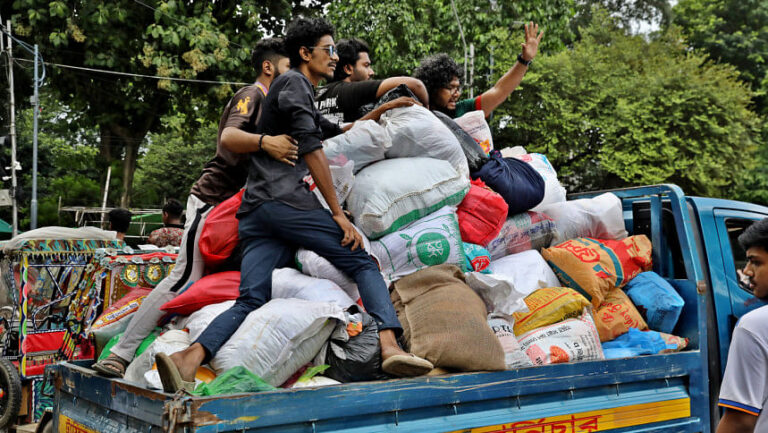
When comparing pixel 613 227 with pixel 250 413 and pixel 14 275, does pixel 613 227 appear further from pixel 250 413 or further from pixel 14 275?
pixel 14 275

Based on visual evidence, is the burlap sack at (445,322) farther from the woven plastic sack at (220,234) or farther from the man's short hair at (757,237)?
Result: the man's short hair at (757,237)

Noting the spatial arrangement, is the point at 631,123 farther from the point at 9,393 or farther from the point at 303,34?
the point at 303,34

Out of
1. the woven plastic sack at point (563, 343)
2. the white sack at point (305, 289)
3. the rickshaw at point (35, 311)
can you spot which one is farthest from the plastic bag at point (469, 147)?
the rickshaw at point (35, 311)

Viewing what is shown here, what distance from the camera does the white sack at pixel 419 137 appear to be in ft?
11.6

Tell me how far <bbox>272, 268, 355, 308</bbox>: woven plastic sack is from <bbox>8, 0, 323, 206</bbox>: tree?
10.4 meters

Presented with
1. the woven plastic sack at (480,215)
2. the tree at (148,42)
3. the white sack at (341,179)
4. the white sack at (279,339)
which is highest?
the tree at (148,42)

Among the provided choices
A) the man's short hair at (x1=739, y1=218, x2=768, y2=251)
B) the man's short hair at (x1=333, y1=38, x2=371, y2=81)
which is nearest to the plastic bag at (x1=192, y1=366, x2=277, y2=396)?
the man's short hair at (x1=739, y1=218, x2=768, y2=251)

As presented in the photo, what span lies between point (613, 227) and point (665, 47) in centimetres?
1820

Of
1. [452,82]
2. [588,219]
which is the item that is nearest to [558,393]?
[588,219]

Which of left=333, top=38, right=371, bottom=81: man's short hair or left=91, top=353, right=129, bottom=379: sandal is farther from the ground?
left=333, top=38, right=371, bottom=81: man's short hair

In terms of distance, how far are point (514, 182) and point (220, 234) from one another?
1.62 m

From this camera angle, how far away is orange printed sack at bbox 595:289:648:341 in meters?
3.55

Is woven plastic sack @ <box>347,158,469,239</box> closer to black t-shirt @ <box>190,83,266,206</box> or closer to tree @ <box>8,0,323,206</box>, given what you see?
black t-shirt @ <box>190,83,266,206</box>

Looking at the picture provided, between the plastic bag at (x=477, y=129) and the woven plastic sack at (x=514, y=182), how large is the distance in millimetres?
167
